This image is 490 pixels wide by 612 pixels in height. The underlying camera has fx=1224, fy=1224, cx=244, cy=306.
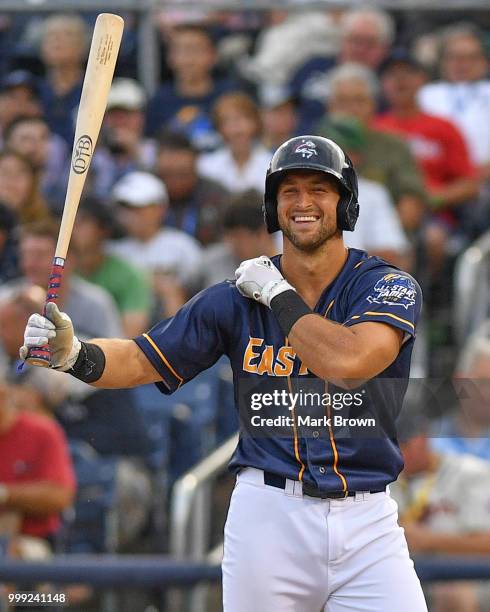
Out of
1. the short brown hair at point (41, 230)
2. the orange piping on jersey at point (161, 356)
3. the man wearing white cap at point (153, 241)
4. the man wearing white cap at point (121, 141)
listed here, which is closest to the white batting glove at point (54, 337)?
the orange piping on jersey at point (161, 356)

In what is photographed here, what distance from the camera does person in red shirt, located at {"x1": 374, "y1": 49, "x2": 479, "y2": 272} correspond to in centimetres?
767

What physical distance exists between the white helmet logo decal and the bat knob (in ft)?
3.17

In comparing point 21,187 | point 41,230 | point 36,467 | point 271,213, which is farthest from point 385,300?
point 21,187

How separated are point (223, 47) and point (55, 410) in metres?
3.43

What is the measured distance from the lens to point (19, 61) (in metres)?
8.66

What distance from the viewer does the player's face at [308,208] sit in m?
3.71

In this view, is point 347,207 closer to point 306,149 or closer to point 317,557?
point 306,149

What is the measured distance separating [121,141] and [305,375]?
4.56 meters

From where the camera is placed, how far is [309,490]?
3588 mm

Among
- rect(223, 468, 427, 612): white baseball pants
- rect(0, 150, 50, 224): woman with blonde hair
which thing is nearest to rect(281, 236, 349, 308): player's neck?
rect(223, 468, 427, 612): white baseball pants

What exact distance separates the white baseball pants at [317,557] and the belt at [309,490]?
0.6 inches

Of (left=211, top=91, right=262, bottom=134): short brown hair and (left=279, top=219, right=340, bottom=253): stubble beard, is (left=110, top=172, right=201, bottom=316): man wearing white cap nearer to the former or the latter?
(left=211, top=91, right=262, bottom=134): short brown hair

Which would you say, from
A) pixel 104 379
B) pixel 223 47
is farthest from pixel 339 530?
pixel 223 47

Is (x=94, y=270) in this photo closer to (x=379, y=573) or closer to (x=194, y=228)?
(x=194, y=228)
